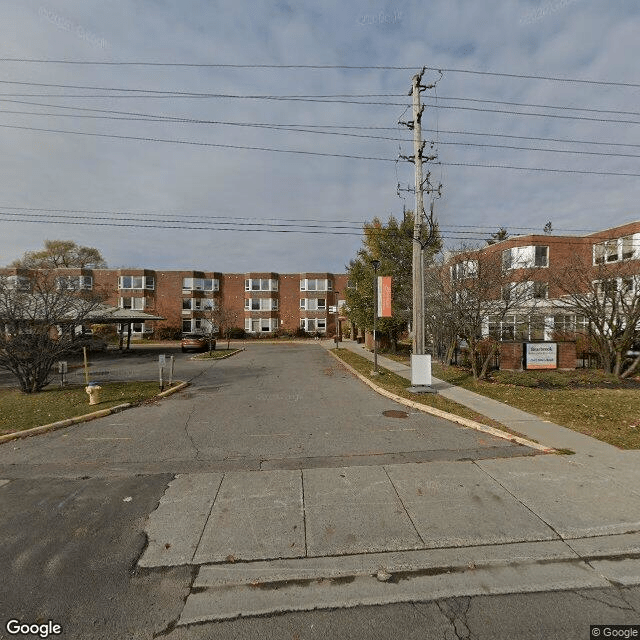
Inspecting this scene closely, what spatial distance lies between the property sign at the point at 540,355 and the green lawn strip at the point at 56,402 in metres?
15.1

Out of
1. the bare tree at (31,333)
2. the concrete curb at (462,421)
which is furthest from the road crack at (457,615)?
the bare tree at (31,333)

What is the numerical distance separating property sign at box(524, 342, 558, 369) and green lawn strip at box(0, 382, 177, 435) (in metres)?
15.1

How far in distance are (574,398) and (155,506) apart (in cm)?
1103

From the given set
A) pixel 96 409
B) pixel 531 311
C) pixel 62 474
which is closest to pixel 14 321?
pixel 96 409

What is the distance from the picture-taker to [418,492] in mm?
4461

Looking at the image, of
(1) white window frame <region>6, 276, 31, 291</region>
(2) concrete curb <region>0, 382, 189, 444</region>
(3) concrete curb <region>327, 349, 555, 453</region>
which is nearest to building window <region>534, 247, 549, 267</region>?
(3) concrete curb <region>327, 349, 555, 453</region>

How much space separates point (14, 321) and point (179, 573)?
12.0 m

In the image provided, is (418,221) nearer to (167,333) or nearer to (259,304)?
(259,304)

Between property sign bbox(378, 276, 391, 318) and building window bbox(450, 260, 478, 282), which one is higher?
building window bbox(450, 260, 478, 282)

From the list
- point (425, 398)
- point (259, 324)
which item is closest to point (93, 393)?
point (425, 398)

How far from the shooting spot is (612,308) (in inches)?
542

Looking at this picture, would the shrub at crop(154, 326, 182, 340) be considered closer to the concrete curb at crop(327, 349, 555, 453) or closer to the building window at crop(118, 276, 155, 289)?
the building window at crop(118, 276, 155, 289)

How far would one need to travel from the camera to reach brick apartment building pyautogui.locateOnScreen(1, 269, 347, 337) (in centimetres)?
4375

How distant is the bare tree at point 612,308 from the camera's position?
13.5 meters
